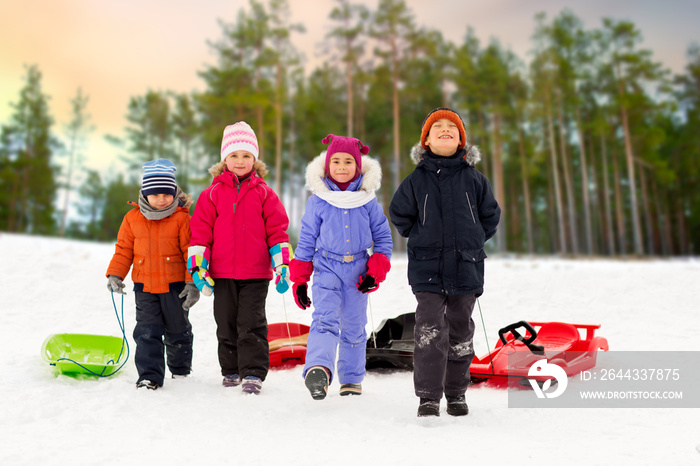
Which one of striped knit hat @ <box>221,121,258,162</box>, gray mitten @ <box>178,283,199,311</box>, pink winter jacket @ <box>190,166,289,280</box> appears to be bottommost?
gray mitten @ <box>178,283,199,311</box>

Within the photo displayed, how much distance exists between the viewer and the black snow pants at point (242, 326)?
3859mm

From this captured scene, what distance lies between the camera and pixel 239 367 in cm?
386

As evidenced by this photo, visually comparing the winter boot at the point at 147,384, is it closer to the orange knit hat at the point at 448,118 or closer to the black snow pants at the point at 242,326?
the black snow pants at the point at 242,326

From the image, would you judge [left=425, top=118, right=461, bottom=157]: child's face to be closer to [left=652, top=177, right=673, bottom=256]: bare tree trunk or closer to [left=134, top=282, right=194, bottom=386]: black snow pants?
[left=134, top=282, right=194, bottom=386]: black snow pants

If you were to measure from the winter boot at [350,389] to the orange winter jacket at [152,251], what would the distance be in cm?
145

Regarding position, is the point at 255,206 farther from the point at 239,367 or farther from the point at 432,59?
the point at 432,59

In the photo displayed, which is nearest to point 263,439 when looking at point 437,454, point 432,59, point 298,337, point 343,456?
point 343,456

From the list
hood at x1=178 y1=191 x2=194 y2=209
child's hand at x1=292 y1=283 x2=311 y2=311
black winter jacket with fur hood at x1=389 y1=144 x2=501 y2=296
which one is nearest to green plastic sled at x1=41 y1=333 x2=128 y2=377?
hood at x1=178 y1=191 x2=194 y2=209

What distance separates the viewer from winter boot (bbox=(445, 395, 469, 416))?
312 centimetres

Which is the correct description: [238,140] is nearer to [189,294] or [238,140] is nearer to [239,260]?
[239,260]

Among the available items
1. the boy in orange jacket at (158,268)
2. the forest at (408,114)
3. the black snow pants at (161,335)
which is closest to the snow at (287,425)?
the black snow pants at (161,335)

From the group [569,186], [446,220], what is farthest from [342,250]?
[569,186]

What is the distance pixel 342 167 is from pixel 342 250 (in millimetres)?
616

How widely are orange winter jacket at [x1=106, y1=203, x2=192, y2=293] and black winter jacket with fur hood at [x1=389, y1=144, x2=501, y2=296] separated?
1.79m
